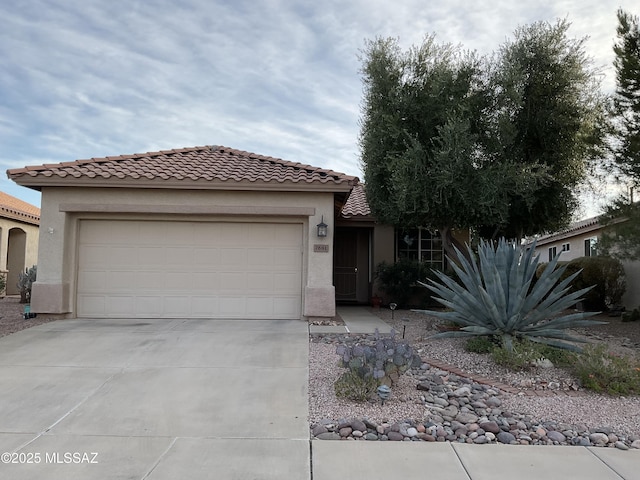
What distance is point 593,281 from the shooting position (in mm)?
13375

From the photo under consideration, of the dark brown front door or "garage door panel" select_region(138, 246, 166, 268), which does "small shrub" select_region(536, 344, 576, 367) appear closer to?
"garage door panel" select_region(138, 246, 166, 268)

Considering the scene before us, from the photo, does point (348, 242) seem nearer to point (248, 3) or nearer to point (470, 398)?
point (248, 3)

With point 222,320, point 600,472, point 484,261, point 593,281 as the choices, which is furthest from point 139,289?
point 593,281

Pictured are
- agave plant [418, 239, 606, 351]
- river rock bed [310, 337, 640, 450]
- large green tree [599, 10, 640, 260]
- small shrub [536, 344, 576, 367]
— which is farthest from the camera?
large green tree [599, 10, 640, 260]

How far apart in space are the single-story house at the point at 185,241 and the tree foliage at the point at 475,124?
1504mm

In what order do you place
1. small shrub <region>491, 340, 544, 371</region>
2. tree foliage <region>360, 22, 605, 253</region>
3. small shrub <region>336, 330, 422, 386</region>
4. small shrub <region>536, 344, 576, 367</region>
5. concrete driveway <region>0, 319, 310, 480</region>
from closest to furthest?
concrete driveway <region>0, 319, 310, 480</region> → small shrub <region>336, 330, 422, 386</region> → small shrub <region>491, 340, 544, 371</region> → small shrub <region>536, 344, 576, 367</region> → tree foliage <region>360, 22, 605, 253</region>

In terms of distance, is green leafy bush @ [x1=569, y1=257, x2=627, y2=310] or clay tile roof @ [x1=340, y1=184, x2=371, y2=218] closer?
green leafy bush @ [x1=569, y1=257, x2=627, y2=310]

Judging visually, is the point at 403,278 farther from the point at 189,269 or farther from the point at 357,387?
the point at 357,387

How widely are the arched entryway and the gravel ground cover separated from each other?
1660cm

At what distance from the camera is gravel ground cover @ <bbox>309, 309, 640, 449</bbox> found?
15.2ft

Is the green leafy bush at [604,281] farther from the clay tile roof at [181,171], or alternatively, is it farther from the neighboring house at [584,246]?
the clay tile roof at [181,171]

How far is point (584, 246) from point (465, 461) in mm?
18322

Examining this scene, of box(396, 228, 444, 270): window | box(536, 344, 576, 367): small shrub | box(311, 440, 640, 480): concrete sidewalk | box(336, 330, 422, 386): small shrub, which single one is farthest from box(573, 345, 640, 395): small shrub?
box(396, 228, 444, 270): window

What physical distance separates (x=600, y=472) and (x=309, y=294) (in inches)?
270
